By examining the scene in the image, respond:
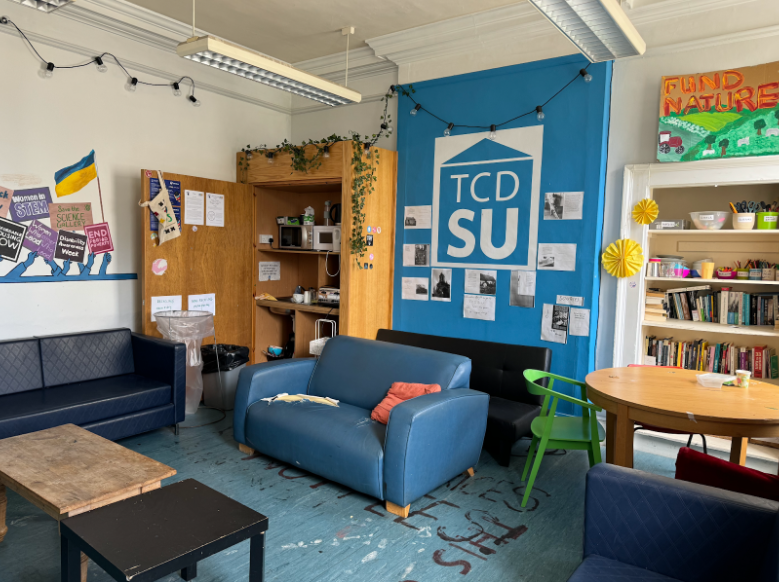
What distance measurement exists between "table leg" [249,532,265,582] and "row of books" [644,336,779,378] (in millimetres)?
3393

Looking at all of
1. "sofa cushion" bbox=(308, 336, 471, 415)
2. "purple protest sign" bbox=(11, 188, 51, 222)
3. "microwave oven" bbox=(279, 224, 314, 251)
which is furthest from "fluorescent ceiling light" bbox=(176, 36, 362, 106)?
"sofa cushion" bbox=(308, 336, 471, 415)

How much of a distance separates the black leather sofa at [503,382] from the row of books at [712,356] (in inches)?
39.8

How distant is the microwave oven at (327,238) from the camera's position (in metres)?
5.18

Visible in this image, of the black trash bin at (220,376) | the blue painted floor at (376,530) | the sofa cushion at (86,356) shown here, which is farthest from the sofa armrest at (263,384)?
the sofa cushion at (86,356)

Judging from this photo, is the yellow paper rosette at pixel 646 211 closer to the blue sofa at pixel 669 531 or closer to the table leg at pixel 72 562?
the blue sofa at pixel 669 531

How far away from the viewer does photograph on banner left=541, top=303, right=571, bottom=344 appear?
4.30 m

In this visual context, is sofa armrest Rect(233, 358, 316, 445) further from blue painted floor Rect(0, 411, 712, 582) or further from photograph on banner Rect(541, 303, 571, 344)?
photograph on banner Rect(541, 303, 571, 344)

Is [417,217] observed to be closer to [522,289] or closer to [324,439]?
[522,289]

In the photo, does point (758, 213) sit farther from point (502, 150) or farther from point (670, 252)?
point (502, 150)

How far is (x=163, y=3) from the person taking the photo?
173 inches

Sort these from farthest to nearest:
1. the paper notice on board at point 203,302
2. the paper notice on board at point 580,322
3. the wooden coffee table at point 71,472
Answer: the paper notice on board at point 203,302 → the paper notice on board at point 580,322 → the wooden coffee table at point 71,472

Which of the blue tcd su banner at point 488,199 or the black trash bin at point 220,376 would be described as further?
the black trash bin at point 220,376

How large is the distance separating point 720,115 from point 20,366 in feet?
16.9

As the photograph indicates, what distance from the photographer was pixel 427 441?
113 inches
